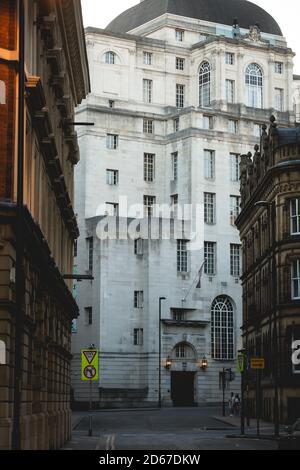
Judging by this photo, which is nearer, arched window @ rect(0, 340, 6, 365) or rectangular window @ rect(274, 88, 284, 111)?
arched window @ rect(0, 340, 6, 365)

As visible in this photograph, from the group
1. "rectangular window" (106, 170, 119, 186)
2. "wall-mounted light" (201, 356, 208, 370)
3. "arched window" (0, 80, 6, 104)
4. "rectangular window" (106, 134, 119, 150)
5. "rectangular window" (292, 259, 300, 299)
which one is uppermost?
"rectangular window" (106, 134, 119, 150)

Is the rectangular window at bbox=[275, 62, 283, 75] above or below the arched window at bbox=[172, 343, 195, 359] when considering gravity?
above

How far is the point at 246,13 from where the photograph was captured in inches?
4970

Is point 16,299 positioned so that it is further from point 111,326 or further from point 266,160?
point 111,326

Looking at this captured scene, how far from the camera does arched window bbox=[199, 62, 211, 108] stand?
11744 centimetres

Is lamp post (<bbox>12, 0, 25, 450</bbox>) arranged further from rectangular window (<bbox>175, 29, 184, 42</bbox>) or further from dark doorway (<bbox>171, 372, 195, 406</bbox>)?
rectangular window (<bbox>175, 29, 184, 42</bbox>)

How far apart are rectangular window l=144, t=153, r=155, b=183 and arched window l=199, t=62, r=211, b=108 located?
8916 millimetres

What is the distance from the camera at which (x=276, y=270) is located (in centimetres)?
6425

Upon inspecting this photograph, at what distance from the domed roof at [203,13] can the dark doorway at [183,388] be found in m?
42.3

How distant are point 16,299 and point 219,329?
85.4m

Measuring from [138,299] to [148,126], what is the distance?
20812 mm

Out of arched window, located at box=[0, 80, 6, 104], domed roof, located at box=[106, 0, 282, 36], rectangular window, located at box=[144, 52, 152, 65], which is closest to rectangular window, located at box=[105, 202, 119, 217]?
rectangular window, located at box=[144, 52, 152, 65]

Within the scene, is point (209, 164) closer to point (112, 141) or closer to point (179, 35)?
point (112, 141)

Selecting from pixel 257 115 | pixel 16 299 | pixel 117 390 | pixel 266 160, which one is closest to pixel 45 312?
pixel 16 299
